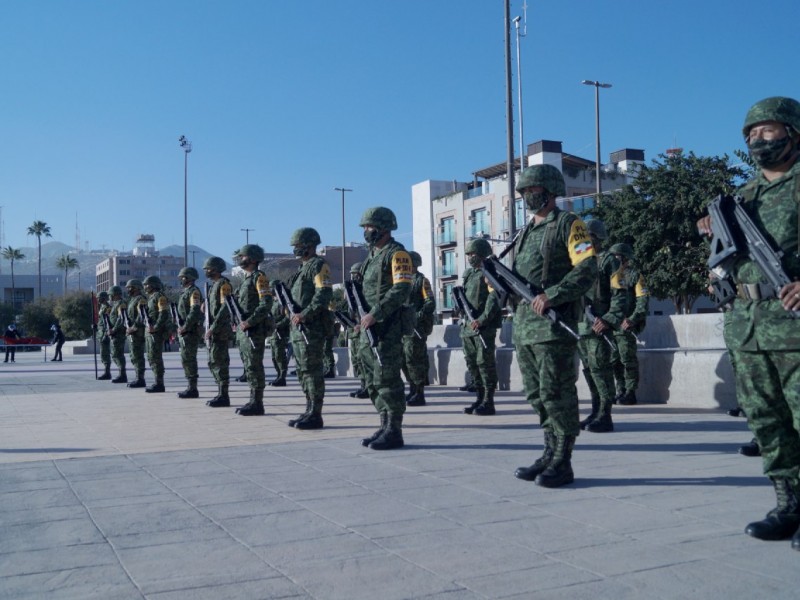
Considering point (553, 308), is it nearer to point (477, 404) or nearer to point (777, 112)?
point (777, 112)

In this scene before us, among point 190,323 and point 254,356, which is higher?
point 190,323

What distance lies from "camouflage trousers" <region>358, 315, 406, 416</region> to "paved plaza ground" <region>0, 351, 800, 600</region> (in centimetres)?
47

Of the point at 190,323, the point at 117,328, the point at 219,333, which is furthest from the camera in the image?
the point at 117,328

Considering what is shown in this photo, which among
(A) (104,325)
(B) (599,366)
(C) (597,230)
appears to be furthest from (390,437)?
(A) (104,325)

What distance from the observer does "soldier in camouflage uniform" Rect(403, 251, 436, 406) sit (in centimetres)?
1220

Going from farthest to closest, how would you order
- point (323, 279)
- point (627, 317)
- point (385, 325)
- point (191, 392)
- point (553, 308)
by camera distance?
point (191, 392) → point (627, 317) → point (323, 279) → point (385, 325) → point (553, 308)

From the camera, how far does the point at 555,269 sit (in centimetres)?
607

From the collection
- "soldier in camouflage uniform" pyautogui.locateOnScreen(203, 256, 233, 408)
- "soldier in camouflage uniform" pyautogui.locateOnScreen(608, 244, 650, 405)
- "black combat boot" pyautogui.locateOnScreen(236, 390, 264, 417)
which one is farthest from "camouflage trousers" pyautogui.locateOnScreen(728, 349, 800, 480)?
"soldier in camouflage uniform" pyautogui.locateOnScreen(203, 256, 233, 408)

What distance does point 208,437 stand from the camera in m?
8.95

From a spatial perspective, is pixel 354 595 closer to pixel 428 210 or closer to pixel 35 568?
pixel 35 568

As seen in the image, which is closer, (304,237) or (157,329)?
(304,237)

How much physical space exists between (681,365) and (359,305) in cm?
530

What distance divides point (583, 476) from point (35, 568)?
12.6 ft

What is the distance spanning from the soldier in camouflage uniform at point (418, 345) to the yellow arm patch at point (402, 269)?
388 centimetres
